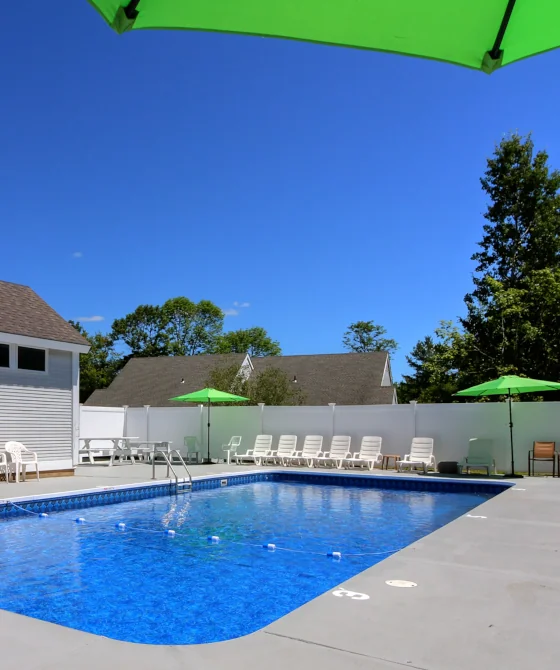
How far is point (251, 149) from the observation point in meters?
21.2

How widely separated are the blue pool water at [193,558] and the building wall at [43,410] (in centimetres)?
336

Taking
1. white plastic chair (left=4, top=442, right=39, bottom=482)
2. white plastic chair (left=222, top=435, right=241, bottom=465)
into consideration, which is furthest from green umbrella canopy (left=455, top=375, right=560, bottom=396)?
white plastic chair (left=4, top=442, right=39, bottom=482)

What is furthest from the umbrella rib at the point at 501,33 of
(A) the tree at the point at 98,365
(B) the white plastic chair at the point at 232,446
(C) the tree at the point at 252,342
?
(C) the tree at the point at 252,342

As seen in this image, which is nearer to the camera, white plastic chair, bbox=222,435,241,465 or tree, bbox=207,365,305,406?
white plastic chair, bbox=222,435,241,465

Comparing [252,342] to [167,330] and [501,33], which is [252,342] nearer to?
[167,330]

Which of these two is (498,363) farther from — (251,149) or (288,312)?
(288,312)

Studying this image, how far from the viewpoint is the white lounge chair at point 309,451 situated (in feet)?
54.6

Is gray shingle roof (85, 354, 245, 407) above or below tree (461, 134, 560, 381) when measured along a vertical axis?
below

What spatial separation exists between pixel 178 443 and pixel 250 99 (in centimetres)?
1054

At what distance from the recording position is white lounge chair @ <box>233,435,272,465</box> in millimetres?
17188

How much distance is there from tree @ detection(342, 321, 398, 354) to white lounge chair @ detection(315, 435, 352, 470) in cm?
3950

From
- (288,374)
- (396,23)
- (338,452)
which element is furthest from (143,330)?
(396,23)

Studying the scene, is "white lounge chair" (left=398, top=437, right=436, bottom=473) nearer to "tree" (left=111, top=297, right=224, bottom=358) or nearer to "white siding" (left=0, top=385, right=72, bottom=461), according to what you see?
"white siding" (left=0, top=385, right=72, bottom=461)

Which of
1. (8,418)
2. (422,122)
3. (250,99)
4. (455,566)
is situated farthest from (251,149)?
(455,566)
